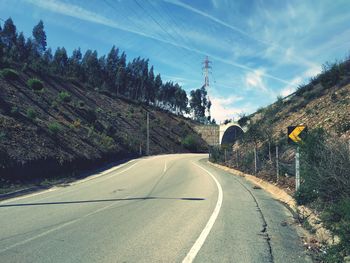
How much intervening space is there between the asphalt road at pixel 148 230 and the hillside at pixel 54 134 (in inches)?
317

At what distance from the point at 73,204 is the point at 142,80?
108m

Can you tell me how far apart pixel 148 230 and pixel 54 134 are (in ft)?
73.9

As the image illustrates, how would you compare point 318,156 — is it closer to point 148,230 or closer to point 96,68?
point 148,230

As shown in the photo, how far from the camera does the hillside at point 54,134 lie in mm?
21266

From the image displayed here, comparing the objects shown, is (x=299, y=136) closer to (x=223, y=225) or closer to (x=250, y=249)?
(x=223, y=225)

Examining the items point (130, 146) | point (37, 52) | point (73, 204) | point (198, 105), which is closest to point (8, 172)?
point (73, 204)

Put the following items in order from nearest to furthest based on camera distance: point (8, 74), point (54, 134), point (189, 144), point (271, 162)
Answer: point (271, 162) → point (54, 134) → point (8, 74) → point (189, 144)

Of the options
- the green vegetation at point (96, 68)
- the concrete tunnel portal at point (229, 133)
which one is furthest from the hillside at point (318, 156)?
the green vegetation at point (96, 68)

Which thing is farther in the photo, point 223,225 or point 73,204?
point 73,204

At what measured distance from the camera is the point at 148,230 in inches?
321

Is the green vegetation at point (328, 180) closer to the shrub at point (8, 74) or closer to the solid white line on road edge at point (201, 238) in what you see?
the solid white line on road edge at point (201, 238)

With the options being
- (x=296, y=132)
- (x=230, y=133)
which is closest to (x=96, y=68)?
(x=230, y=133)

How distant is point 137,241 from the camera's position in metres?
7.18

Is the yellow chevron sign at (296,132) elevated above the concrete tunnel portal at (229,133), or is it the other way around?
the concrete tunnel portal at (229,133)
